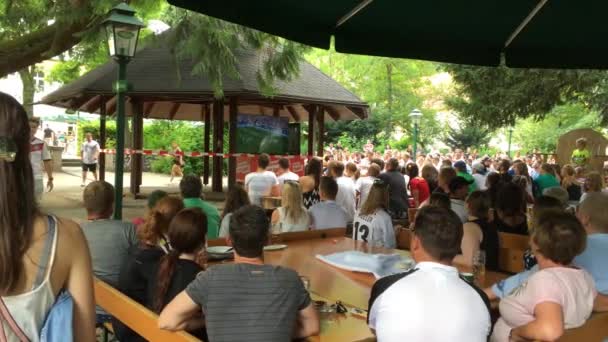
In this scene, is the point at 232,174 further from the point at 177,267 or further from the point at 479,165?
the point at 177,267

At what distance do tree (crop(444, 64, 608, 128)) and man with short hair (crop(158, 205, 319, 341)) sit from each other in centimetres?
1306

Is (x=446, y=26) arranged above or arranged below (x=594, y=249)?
above

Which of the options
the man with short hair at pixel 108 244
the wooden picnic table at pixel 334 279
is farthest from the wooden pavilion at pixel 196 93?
the man with short hair at pixel 108 244

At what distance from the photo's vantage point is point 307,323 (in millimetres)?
2645

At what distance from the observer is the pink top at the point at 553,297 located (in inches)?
104

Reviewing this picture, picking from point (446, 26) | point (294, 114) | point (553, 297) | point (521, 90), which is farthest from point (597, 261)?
point (294, 114)

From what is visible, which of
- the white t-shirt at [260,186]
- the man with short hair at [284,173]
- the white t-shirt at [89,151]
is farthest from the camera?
the white t-shirt at [89,151]

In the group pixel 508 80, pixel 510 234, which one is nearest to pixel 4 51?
pixel 510 234

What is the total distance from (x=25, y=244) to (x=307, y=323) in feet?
4.81

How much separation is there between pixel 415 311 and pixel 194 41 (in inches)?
196

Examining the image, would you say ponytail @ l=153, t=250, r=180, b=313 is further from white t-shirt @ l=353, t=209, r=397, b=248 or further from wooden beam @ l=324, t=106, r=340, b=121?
wooden beam @ l=324, t=106, r=340, b=121

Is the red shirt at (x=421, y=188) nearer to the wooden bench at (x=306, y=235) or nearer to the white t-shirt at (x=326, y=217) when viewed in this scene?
the white t-shirt at (x=326, y=217)

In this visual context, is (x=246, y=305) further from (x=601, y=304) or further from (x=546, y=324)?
(x=601, y=304)

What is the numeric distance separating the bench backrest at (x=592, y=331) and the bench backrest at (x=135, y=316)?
1.80 meters
